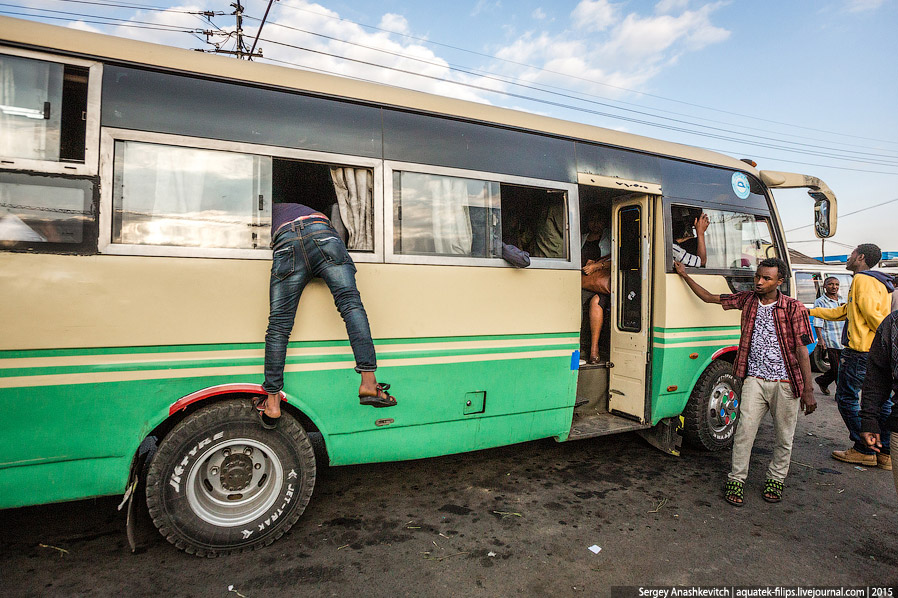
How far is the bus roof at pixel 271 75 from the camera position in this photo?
263 cm

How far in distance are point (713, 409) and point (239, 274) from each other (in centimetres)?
471

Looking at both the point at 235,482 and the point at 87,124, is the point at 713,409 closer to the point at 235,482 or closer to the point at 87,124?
the point at 235,482

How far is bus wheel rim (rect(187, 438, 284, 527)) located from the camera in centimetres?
299

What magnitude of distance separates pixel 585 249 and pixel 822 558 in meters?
3.45

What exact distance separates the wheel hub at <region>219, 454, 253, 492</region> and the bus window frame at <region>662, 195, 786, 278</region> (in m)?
3.88

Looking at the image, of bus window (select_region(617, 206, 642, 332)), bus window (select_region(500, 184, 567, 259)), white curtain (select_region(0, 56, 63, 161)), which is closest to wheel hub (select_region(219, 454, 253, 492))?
white curtain (select_region(0, 56, 63, 161))

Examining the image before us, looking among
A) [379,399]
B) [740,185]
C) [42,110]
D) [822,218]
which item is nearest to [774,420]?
[740,185]

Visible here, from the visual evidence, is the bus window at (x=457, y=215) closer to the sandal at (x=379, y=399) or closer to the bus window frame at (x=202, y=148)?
the bus window frame at (x=202, y=148)

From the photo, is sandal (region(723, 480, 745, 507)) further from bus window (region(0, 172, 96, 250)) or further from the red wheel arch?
bus window (region(0, 172, 96, 250))

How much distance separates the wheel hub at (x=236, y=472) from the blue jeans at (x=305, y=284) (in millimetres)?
555

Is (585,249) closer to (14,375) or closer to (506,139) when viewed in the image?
(506,139)

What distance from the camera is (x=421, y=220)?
3514mm

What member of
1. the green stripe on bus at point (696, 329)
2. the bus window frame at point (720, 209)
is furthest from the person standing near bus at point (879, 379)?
the bus window frame at point (720, 209)

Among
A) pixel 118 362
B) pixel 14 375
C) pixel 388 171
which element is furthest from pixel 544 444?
pixel 14 375
